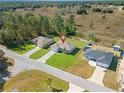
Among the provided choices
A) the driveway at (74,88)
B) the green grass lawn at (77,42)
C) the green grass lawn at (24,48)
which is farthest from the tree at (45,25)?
the driveway at (74,88)

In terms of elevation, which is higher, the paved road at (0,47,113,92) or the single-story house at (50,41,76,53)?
the single-story house at (50,41,76,53)

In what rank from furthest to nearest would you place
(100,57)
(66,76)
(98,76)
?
(100,57), (98,76), (66,76)

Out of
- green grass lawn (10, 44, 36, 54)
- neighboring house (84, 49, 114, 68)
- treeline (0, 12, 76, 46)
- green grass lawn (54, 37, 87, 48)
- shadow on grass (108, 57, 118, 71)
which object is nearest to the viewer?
neighboring house (84, 49, 114, 68)

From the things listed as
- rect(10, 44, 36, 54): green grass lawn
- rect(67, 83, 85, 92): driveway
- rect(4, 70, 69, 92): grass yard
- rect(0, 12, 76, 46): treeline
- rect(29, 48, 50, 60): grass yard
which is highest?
rect(0, 12, 76, 46): treeline

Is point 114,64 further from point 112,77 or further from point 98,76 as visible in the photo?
point 98,76

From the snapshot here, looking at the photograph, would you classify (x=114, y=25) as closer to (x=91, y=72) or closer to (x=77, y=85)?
(x=91, y=72)

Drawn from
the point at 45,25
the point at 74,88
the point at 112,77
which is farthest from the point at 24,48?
the point at 112,77

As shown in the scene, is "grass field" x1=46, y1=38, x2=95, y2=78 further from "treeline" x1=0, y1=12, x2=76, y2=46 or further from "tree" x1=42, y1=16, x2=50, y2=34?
"tree" x1=42, y1=16, x2=50, y2=34

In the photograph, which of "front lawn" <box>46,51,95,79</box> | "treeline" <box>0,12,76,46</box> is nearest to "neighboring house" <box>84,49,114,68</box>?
"front lawn" <box>46,51,95,79</box>
